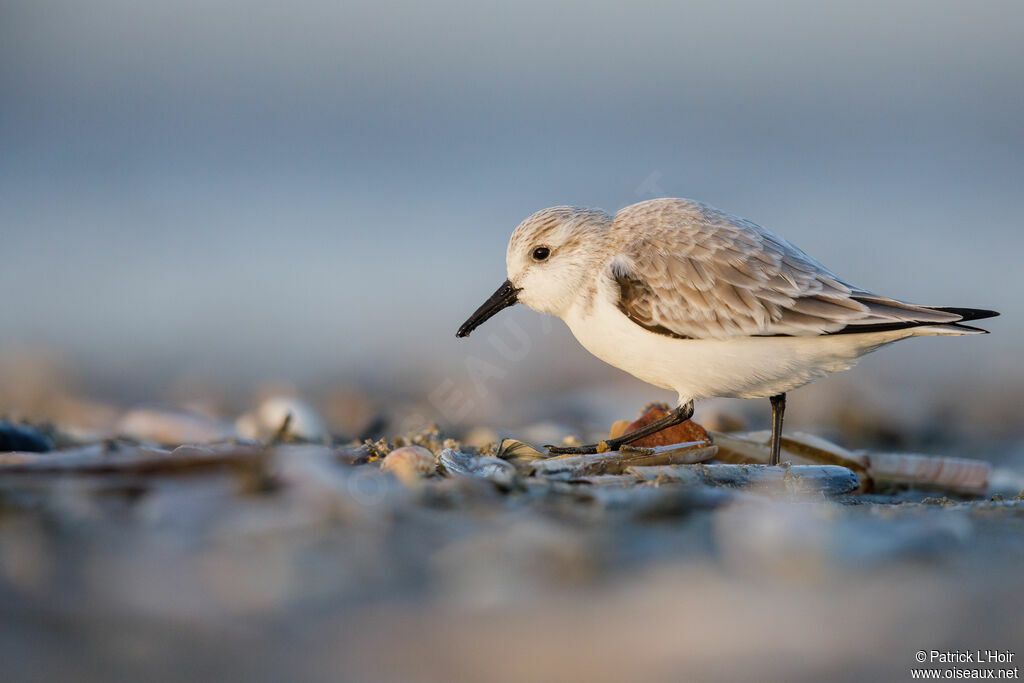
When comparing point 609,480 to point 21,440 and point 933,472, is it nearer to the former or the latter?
point 933,472

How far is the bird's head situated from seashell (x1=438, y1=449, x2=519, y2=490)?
45.3 inches

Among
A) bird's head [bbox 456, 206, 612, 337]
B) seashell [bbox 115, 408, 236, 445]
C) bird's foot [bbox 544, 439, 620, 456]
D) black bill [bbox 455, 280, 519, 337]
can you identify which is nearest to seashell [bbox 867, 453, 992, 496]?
bird's foot [bbox 544, 439, 620, 456]

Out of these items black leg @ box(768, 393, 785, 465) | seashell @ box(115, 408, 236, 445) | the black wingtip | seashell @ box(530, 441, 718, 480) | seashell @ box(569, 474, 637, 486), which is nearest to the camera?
seashell @ box(569, 474, 637, 486)

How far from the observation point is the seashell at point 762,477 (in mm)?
3084

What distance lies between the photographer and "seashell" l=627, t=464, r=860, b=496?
3.08m

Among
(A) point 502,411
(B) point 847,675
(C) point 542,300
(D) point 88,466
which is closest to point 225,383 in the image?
(A) point 502,411

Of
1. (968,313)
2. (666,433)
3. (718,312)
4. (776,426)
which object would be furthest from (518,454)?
(968,313)

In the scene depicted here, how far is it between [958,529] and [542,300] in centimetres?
232

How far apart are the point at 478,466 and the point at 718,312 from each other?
Answer: 132 cm

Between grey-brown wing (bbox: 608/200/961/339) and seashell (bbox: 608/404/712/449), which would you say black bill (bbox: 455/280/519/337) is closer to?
grey-brown wing (bbox: 608/200/961/339)

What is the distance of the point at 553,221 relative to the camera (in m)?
4.31

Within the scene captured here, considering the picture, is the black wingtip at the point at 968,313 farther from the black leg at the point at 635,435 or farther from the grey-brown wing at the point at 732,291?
the black leg at the point at 635,435

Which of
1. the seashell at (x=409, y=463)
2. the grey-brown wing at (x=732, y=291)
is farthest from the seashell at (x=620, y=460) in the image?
the grey-brown wing at (x=732, y=291)

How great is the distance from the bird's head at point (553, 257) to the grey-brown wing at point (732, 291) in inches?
7.9
